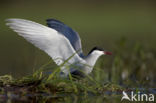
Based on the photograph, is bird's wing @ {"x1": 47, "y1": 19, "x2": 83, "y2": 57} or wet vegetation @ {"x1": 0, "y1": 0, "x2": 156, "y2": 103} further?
bird's wing @ {"x1": 47, "y1": 19, "x2": 83, "y2": 57}

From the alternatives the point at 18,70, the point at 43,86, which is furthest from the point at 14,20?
the point at 18,70

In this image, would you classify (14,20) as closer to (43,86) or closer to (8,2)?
(43,86)

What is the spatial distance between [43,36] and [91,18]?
16059 mm

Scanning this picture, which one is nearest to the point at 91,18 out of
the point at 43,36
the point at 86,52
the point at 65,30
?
the point at 86,52

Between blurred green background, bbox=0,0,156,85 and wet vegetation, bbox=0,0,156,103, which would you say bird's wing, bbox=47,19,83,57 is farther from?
blurred green background, bbox=0,0,156,85

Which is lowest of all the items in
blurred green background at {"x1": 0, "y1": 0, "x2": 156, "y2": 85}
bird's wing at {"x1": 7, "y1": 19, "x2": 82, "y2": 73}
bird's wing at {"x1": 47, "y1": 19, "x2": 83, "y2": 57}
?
bird's wing at {"x1": 7, "y1": 19, "x2": 82, "y2": 73}

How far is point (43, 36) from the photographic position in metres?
8.54

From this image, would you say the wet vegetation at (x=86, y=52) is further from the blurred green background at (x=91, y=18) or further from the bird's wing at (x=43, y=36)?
the bird's wing at (x=43, y=36)

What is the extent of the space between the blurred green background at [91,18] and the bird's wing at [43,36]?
15.5ft

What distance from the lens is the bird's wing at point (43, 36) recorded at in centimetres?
842

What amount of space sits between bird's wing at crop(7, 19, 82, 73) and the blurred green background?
472 cm

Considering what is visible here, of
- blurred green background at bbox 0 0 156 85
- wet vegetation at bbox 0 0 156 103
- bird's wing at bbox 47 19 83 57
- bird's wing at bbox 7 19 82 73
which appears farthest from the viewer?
blurred green background at bbox 0 0 156 85

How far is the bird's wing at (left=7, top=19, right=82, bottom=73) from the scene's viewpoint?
8.42 m

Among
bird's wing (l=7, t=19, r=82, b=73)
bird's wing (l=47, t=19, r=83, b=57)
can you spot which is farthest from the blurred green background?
bird's wing (l=7, t=19, r=82, b=73)
